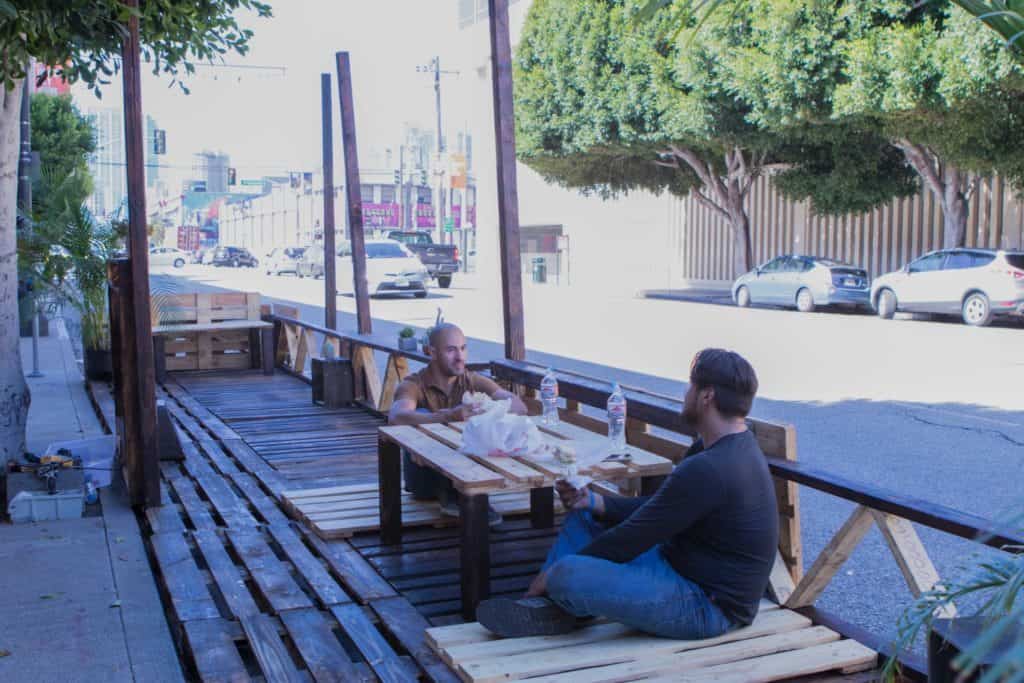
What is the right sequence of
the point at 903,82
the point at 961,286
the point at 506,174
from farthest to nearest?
the point at 961,286, the point at 903,82, the point at 506,174

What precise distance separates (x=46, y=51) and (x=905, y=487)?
21.1ft

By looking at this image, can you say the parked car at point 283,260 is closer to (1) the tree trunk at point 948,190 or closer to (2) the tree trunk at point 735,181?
(2) the tree trunk at point 735,181

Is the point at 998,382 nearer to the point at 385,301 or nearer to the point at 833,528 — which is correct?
the point at 833,528

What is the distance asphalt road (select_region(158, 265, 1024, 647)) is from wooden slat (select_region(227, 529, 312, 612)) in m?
2.52

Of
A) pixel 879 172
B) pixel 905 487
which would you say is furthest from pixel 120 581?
pixel 879 172

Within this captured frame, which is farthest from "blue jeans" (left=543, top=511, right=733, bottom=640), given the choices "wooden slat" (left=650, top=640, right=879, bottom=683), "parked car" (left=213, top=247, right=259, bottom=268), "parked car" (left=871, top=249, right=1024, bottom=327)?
"parked car" (left=213, top=247, right=259, bottom=268)

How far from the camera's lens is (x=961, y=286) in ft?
69.6

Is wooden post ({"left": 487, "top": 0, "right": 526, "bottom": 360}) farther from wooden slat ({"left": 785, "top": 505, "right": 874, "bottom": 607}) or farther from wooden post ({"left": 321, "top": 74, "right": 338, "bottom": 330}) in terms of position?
wooden post ({"left": 321, "top": 74, "right": 338, "bottom": 330})

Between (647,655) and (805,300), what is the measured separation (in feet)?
76.4

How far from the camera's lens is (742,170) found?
96.9 feet

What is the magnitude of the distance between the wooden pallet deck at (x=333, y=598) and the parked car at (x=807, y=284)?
1918 centimetres

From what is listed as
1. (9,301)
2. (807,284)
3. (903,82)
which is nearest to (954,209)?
(807,284)

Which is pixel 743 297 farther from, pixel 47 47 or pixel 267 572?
pixel 267 572

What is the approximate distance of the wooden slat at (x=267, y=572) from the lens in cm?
474
